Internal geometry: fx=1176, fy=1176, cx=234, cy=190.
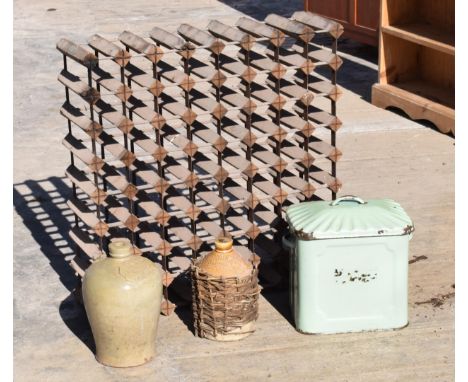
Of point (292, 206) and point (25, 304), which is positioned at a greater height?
point (292, 206)

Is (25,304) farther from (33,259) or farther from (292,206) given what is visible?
(292,206)

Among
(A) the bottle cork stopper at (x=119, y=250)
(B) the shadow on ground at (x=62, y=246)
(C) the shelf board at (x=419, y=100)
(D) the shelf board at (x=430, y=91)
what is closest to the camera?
(A) the bottle cork stopper at (x=119, y=250)

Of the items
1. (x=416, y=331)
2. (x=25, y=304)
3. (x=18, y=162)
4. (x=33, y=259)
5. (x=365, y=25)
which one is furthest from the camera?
(x=365, y=25)

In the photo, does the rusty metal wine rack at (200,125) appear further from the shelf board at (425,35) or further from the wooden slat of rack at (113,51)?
the shelf board at (425,35)

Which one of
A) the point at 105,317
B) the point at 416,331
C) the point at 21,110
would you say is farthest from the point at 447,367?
the point at 21,110

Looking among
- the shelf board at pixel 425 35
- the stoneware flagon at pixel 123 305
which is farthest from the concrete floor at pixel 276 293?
the shelf board at pixel 425 35

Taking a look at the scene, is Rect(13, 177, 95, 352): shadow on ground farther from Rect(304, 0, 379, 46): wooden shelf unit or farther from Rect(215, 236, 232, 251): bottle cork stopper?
Rect(304, 0, 379, 46): wooden shelf unit

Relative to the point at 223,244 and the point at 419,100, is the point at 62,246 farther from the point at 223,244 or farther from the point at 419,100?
the point at 419,100
